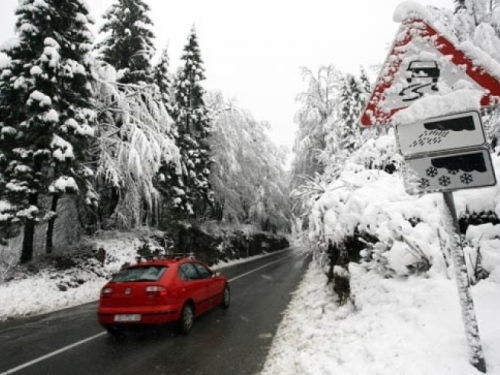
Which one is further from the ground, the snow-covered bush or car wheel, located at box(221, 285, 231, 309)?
the snow-covered bush

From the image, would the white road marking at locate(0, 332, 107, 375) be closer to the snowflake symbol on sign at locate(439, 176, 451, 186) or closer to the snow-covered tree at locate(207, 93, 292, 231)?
the snowflake symbol on sign at locate(439, 176, 451, 186)

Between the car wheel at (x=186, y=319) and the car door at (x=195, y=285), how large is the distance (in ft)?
0.81

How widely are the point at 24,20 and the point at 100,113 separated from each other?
451 centimetres

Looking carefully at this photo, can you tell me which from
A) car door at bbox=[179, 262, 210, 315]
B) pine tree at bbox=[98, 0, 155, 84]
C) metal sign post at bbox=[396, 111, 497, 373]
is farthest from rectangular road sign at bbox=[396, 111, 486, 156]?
pine tree at bbox=[98, 0, 155, 84]

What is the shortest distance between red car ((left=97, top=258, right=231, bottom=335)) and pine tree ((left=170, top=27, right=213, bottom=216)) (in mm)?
13186

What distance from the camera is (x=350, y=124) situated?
22078 millimetres

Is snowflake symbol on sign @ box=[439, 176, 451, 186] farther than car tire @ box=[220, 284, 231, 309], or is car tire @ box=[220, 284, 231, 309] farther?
car tire @ box=[220, 284, 231, 309]

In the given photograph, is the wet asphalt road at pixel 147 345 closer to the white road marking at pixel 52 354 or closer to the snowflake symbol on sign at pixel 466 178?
the white road marking at pixel 52 354

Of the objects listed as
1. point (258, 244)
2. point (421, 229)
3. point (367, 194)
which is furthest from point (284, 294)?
point (258, 244)

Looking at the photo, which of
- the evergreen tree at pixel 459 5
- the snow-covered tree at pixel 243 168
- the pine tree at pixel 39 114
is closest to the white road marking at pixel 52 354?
the pine tree at pixel 39 114

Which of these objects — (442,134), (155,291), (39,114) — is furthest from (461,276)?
(39,114)

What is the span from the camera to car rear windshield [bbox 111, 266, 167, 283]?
6.78 m

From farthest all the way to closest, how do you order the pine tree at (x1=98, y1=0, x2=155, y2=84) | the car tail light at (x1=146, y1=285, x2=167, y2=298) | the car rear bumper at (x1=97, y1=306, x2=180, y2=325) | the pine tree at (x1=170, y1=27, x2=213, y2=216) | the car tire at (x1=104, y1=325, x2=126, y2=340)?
the pine tree at (x1=170, y1=27, x2=213, y2=216), the pine tree at (x1=98, y1=0, x2=155, y2=84), the car tire at (x1=104, y1=325, x2=126, y2=340), the car tail light at (x1=146, y1=285, x2=167, y2=298), the car rear bumper at (x1=97, y1=306, x2=180, y2=325)

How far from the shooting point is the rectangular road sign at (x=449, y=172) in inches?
100
